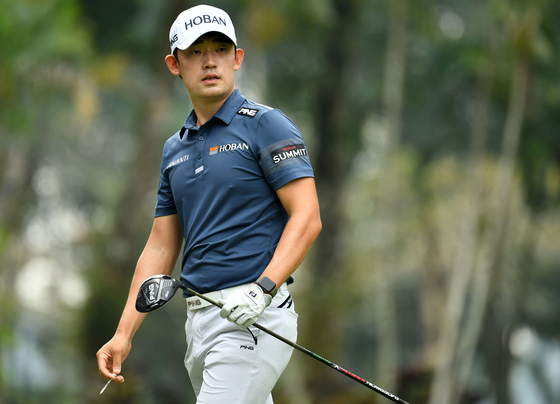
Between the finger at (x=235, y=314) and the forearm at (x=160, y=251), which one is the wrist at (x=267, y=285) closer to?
the finger at (x=235, y=314)

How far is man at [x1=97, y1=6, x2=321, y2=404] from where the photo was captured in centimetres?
335

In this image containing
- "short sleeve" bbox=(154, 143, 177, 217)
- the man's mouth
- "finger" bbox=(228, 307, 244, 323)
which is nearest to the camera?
"finger" bbox=(228, 307, 244, 323)

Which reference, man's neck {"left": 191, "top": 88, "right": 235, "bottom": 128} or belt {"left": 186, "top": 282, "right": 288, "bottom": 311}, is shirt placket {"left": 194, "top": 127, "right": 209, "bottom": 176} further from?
belt {"left": 186, "top": 282, "right": 288, "bottom": 311}

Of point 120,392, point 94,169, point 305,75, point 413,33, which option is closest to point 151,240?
point 120,392

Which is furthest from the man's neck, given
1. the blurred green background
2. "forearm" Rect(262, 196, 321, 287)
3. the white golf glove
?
the blurred green background

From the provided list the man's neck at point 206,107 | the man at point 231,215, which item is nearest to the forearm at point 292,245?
the man at point 231,215

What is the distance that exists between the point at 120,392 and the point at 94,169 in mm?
19958

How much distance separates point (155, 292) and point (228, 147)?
0.71 m

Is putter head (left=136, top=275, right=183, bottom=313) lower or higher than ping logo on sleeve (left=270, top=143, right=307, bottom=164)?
lower

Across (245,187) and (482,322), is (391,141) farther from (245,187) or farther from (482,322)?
(245,187)

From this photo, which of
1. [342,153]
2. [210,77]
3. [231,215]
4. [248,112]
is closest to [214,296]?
[231,215]

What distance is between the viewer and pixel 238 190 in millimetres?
3445

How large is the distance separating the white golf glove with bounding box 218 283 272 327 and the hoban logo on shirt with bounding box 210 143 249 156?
65 cm

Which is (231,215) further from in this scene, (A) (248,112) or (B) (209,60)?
(B) (209,60)
